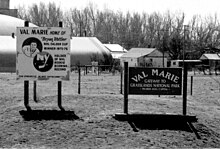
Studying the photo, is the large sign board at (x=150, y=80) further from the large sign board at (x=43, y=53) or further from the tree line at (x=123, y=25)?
the tree line at (x=123, y=25)

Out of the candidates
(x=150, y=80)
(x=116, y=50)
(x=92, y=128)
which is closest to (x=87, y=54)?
(x=116, y=50)

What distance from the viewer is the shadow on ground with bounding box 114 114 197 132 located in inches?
363

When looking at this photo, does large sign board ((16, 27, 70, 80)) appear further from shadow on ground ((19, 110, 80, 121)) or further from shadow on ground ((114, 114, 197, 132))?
shadow on ground ((114, 114, 197, 132))

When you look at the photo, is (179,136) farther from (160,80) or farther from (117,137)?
(160,80)

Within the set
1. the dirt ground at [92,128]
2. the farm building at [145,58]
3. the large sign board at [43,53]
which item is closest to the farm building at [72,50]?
the farm building at [145,58]

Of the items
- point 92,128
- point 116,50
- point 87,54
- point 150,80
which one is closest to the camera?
point 92,128

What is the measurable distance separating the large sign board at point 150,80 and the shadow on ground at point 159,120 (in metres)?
0.78

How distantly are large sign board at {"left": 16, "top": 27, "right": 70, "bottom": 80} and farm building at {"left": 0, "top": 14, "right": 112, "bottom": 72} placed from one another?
38855 mm

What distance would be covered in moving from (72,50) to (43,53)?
4470cm

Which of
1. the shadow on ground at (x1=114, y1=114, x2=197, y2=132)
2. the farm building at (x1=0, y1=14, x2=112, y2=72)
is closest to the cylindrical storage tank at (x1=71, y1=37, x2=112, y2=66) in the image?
the farm building at (x1=0, y1=14, x2=112, y2=72)

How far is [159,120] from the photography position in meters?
9.48

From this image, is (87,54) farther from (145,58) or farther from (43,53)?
(43,53)

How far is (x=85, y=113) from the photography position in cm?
995

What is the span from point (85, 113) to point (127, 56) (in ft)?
193
